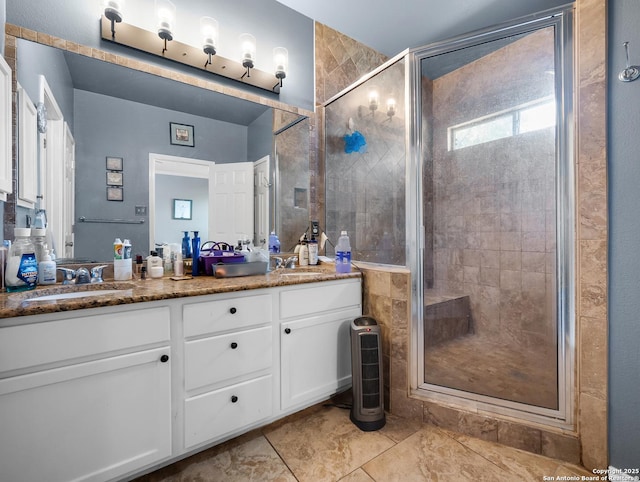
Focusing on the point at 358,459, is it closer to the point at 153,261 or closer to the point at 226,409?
the point at 226,409

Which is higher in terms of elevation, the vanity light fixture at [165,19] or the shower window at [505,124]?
the vanity light fixture at [165,19]

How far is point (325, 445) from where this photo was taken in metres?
1.50

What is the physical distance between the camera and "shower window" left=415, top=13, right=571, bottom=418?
5.13ft

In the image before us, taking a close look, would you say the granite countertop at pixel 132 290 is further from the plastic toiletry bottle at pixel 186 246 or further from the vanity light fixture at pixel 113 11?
the vanity light fixture at pixel 113 11

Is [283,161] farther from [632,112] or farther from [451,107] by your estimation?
[632,112]

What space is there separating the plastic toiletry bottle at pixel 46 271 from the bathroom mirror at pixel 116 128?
0.46 feet

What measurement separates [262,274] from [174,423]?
805mm

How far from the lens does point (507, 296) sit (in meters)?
2.32

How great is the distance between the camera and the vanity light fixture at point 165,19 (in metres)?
1.72

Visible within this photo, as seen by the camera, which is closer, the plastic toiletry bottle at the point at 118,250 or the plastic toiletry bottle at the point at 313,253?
the plastic toiletry bottle at the point at 118,250

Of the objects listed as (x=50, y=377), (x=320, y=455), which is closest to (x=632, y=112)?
(x=320, y=455)

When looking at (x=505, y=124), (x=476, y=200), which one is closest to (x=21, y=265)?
(x=476, y=200)

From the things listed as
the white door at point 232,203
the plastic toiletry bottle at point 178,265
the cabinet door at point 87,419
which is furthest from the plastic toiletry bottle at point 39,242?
the white door at point 232,203

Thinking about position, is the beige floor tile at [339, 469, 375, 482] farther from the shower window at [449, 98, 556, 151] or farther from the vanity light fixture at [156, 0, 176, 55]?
the vanity light fixture at [156, 0, 176, 55]
